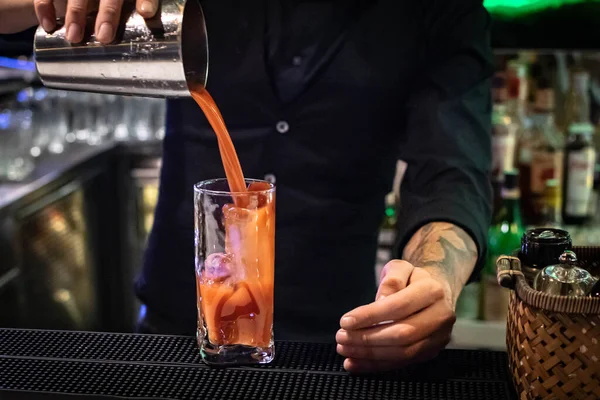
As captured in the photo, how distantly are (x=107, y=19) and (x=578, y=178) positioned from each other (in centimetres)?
182

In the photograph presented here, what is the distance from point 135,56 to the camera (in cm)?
96

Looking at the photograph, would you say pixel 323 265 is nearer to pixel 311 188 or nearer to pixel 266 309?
pixel 311 188

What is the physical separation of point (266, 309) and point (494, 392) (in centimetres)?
29

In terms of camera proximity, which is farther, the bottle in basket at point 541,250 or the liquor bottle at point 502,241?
the liquor bottle at point 502,241

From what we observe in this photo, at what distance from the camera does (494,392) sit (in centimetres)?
85

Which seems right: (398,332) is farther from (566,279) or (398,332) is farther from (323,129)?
(323,129)

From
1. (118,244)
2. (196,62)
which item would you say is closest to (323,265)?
(196,62)

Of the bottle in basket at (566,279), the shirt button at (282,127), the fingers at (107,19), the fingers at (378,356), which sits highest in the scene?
the fingers at (107,19)

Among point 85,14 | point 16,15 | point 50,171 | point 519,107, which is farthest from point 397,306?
point 50,171

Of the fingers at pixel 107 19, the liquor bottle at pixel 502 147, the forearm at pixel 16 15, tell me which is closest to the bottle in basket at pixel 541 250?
the fingers at pixel 107 19

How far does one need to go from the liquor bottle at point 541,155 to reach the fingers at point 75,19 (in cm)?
175

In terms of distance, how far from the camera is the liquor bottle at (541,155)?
7.80ft

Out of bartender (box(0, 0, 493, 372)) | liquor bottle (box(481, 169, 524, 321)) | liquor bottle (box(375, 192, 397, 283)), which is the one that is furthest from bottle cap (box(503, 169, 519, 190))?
bartender (box(0, 0, 493, 372))

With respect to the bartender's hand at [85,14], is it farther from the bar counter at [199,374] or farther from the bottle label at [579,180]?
the bottle label at [579,180]
